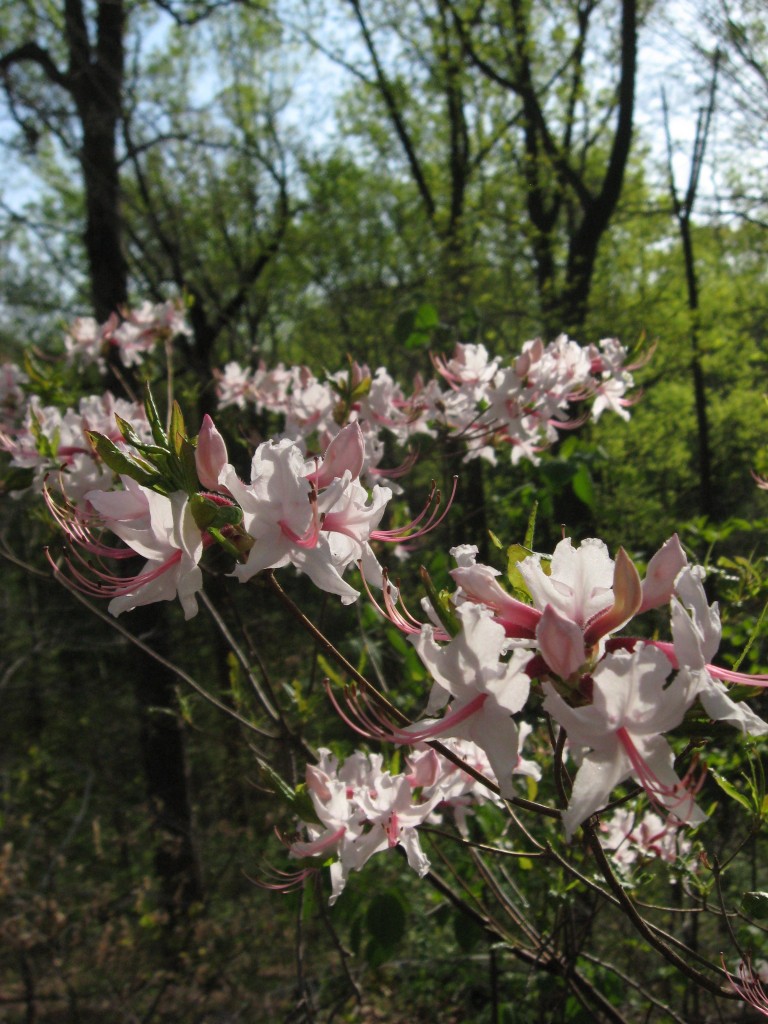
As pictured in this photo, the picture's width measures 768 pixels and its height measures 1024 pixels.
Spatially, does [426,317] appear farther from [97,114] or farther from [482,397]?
[97,114]

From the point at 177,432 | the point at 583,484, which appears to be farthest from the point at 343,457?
the point at 583,484

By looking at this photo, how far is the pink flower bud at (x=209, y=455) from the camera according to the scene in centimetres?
99

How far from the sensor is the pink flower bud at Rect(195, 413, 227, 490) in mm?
993

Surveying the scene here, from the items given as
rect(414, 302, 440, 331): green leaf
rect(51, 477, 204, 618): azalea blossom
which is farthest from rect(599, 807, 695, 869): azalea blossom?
rect(414, 302, 440, 331): green leaf

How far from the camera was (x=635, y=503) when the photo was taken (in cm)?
703

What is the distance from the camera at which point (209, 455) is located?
1002 millimetres

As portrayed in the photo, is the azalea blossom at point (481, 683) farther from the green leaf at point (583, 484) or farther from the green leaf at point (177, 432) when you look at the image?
the green leaf at point (583, 484)

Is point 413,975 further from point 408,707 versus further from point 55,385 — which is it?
point 55,385

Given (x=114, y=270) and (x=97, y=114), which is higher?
(x=97, y=114)

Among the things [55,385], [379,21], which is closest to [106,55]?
[379,21]

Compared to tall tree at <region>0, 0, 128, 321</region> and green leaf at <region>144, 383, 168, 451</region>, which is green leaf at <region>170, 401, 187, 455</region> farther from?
tall tree at <region>0, 0, 128, 321</region>

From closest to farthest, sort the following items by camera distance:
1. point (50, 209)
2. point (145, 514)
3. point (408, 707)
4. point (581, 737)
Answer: point (581, 737)
point (145, 514)
point (408, 707)
point (50, 209)

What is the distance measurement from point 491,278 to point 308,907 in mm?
9288

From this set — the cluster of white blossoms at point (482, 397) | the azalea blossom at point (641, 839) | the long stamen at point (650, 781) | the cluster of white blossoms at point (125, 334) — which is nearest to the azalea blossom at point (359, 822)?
the long stamen at point (650, 781)
